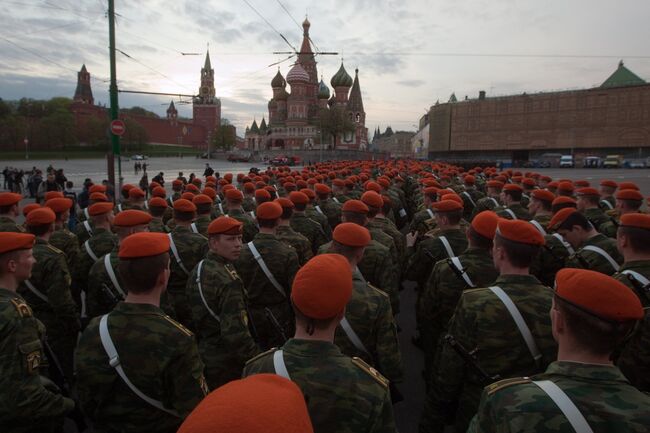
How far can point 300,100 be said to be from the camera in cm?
8350

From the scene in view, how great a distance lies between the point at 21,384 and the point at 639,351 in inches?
158

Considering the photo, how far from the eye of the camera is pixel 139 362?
7.22 feet

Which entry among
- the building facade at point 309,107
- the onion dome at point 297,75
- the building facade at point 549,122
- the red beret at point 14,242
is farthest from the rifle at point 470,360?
the onion dome at point 297,75

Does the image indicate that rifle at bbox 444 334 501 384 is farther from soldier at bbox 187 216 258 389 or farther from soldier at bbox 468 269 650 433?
soldier at bbox 187 216 258 389

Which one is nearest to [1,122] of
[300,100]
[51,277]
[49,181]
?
[300,100]

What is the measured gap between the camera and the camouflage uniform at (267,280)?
4.16 metres

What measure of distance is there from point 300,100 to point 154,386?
278 feet

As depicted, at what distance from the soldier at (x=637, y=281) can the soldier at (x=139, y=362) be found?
9.91 ft

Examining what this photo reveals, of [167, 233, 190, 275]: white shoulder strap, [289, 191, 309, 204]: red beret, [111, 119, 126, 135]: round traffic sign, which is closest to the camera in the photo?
[167, 233, 190, 275]: white shoulder strap

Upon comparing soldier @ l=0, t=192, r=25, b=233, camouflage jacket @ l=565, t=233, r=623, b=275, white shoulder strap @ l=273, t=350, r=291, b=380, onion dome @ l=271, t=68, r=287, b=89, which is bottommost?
white shoulder strap @ l=273, t=350, r=291, b=380

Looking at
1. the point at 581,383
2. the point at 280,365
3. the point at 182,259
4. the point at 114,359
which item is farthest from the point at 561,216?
the point at 114,359

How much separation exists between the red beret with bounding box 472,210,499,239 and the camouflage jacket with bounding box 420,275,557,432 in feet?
2.85

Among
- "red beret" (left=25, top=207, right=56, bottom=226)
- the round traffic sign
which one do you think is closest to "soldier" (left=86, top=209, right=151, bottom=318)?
"red beret" (left=25, top=207, right=56, bottom=226)

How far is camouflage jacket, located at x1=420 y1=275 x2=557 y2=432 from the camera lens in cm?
254
